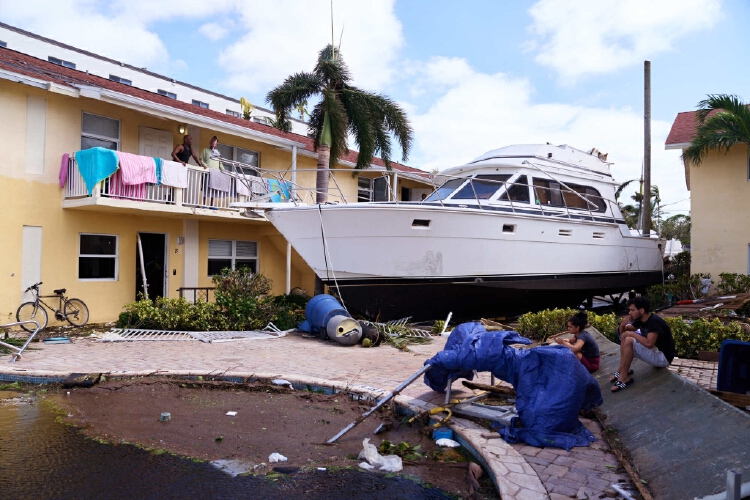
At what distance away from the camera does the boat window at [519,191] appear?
13.4 meters

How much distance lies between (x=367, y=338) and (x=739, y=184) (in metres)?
12.1

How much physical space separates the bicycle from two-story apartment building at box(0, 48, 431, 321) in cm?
25

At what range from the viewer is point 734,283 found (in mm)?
14844

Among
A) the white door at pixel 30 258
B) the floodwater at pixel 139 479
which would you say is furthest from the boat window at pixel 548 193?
the white door at pixel 30 258

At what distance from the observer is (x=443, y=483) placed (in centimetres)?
443

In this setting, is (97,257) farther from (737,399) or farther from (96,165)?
(737,399)

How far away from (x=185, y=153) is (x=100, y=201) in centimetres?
283

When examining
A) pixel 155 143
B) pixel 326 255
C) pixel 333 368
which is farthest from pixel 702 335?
pixel 155 143

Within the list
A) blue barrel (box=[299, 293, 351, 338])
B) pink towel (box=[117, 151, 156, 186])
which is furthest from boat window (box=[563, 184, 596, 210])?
pink towel (box=[117, 151, 156, 186])

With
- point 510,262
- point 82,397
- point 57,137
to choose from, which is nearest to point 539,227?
point 510,262

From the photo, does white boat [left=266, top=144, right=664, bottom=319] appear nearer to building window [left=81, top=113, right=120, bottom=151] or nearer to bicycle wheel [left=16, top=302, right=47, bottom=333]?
building window [left=81, top=113, right=120, bottom=151]

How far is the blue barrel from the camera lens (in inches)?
439

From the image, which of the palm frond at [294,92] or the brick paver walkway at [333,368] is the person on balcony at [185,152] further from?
the brick paver walkway at [333,368]

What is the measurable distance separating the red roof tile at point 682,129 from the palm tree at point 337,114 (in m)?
8.17
